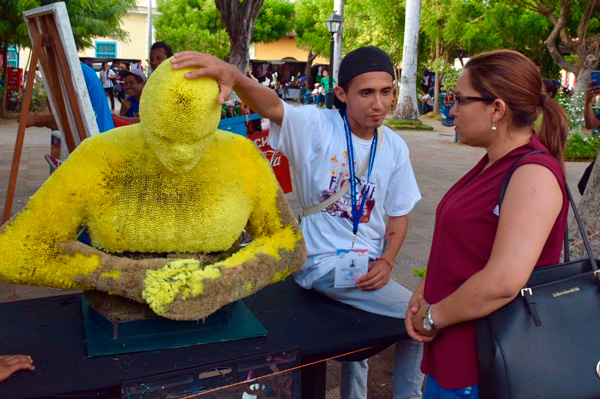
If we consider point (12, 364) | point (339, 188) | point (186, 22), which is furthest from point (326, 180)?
point (186, 22)

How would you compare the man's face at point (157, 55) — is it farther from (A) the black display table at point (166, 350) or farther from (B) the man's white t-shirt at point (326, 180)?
(A) the black display table at point (166, 350)

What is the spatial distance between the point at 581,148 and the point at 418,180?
5.09 m

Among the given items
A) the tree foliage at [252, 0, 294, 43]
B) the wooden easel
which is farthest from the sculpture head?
the tree foliage at [252, 0, 294, 43]

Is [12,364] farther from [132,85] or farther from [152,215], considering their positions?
[132,85]

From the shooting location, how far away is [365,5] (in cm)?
2827

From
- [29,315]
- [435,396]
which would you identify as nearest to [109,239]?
[29,315]

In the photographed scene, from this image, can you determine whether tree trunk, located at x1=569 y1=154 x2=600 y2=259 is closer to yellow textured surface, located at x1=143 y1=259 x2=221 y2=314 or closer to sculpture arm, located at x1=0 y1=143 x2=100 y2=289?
yellow textured surface, located at x1=143 y1=259 x2=221 y2=314

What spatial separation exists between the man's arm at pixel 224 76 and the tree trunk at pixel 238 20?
318 inches

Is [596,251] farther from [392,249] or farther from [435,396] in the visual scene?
[435,396]

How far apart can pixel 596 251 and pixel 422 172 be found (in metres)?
7.00

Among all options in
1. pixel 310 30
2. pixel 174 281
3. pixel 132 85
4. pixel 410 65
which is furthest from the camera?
pixel 310 30

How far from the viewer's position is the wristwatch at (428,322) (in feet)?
6.48

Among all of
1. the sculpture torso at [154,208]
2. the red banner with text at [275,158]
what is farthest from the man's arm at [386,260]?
the red banner with text at [275,158]

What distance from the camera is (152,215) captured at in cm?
211
